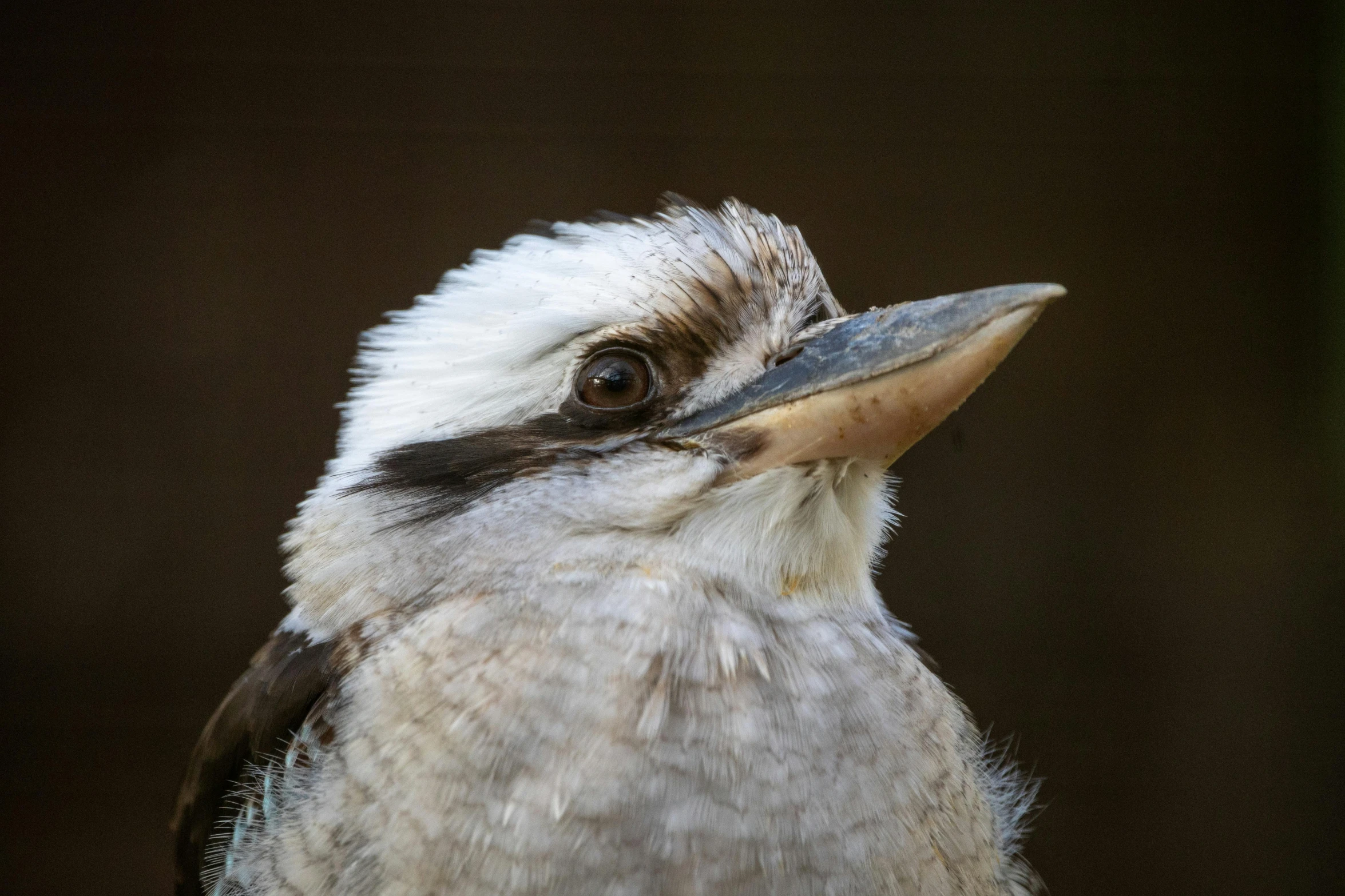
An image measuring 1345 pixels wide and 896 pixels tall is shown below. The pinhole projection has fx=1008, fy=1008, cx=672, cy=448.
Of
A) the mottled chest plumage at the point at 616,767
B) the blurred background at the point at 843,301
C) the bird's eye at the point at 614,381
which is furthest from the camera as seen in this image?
the blurred background at the point at 843,301

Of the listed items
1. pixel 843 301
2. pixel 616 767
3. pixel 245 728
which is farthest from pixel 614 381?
pixel 843 301

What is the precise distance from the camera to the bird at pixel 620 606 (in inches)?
23.9

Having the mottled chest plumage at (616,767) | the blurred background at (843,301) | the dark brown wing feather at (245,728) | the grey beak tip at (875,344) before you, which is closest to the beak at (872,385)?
the grey beak tip at (875,344)

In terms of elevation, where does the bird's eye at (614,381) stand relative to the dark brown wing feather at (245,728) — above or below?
above

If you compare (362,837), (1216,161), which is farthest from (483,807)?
(1216,161)

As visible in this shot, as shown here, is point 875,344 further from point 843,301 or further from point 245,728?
point 843,301

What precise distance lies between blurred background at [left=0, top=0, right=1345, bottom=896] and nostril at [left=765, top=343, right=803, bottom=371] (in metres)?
0.91

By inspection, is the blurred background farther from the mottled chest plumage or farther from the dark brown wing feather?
the mottled chest plumage

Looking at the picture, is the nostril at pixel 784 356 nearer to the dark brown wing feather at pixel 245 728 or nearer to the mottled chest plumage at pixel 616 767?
the mottled chest plumage at pixel 616 767

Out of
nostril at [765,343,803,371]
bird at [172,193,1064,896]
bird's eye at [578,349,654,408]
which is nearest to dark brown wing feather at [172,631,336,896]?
bird at [172,193,1064,896]

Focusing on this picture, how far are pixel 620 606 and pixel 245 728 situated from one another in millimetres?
344

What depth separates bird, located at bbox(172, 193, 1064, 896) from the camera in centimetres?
61

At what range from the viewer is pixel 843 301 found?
5.26 ft

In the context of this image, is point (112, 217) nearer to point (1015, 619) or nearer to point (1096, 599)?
point (1015, 619)
